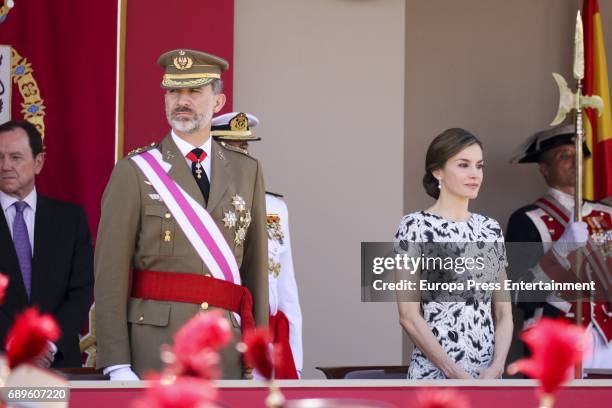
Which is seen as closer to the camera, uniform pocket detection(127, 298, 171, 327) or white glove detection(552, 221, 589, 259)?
uniform pocket detection(127, 298, 171, 327)

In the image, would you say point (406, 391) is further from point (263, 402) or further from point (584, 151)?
point (584, 151)

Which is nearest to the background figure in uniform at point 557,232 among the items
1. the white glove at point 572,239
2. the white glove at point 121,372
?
the white glove at point 572,239

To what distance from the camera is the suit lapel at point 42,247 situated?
13.4ft

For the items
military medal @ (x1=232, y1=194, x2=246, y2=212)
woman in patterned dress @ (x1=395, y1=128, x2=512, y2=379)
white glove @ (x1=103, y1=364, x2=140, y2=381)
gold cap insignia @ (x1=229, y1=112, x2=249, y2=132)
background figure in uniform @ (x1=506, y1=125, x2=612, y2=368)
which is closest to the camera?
white glove @ (x1=103, y1=364, x2=140, y2=381)

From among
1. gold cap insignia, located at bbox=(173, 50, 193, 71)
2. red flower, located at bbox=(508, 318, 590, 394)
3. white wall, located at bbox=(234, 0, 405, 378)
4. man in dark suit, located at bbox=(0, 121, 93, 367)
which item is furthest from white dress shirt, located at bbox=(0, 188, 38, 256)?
red flower, located at bbox=(508, 318, 590, 394)

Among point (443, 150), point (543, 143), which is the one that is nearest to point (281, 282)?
point (443, 150)

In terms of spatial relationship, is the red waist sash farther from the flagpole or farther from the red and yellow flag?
the red and yellow flag

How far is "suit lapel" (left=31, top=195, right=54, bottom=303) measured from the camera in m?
4.09

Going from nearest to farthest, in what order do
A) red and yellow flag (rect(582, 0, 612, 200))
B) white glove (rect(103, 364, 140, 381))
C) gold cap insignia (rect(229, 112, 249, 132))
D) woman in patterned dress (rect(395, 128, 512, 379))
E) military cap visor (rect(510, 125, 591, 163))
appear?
white glove (rect(103, 364, 140, 381))
woman in patterned dress (rect(395, 128, 512, 379))
gold cap insignia (rect(229, 112, 249, 132))
military cap visor (rect(510, 125, 591, 163))
red and yellow flag (rect(582, 0, 612, 200))

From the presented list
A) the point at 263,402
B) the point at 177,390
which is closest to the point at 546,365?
the point at 177,390

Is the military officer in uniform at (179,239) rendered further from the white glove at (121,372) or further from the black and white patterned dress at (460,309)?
the black and white patterned dress at (460,309)

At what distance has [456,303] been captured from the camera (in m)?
3.83

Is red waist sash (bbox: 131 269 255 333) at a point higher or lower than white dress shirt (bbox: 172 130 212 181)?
lower

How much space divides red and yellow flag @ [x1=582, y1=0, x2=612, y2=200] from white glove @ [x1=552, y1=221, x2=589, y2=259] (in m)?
0.54
